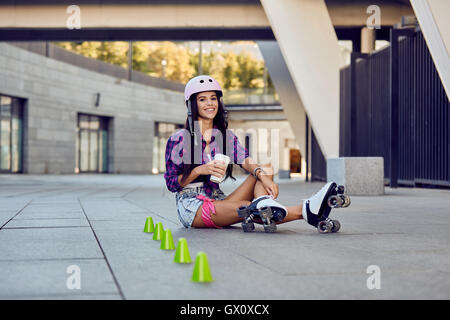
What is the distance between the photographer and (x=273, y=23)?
1698 cm

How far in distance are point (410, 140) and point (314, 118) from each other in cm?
328

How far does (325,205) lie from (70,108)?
30109mm

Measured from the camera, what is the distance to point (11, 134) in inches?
1129

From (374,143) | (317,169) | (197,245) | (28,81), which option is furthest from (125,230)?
(28,81)

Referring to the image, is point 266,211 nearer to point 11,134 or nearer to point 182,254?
point 182,254

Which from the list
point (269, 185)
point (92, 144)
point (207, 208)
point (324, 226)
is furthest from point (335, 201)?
point (92, 144)

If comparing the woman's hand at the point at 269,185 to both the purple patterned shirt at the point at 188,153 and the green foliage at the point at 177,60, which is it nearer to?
the purple patterned shirt at the point at 188,153

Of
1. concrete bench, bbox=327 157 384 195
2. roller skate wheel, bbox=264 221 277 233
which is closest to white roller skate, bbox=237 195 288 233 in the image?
roller skate wheel, bbox=264 221 277 233

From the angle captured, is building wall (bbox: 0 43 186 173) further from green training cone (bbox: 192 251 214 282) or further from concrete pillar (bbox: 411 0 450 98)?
green training cone (bbox: 192 251 214 282)

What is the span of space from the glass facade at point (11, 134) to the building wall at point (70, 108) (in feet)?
1.10

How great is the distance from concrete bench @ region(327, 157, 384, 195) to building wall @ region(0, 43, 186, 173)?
1961 cm

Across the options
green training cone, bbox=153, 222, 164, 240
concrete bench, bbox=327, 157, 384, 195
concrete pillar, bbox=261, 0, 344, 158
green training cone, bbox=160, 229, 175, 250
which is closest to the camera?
green training cone, bbox=160, 229, 175, 250

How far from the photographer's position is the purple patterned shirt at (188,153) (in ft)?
18.7

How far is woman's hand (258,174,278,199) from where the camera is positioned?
213 inches
